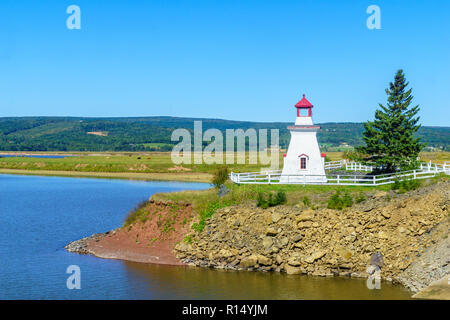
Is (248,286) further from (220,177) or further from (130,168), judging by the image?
(130,168)

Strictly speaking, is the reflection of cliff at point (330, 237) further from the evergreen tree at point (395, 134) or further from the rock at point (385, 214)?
the evergreen tree at point (395, 134)

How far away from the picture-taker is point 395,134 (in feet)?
154

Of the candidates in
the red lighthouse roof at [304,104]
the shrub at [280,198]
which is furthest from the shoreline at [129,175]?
the shrub at [280,198]

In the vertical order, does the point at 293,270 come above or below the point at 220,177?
below

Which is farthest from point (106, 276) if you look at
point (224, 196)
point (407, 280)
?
point (407, 280)

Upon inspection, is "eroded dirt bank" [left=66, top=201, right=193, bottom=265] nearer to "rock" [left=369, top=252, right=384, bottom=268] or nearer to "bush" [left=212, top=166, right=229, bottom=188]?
"bush" [left=212, top=166, right=229, bottom=188]

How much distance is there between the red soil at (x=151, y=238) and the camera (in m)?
37.4

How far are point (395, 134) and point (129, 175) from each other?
70.1 metres

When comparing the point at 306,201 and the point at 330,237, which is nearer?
the point at 330,237

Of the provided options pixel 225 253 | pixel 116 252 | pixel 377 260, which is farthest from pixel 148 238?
pixel 377 260

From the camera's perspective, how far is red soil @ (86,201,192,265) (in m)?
37.4

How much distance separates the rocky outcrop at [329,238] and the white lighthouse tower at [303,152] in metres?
6.50

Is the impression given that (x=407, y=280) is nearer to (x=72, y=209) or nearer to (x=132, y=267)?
(x=132, y=267)

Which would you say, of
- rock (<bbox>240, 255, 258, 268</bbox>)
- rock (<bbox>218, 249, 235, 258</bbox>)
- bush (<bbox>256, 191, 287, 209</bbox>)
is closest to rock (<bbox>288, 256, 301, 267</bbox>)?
rock (<bbox>240, 255, 258, 268</bbox>)
